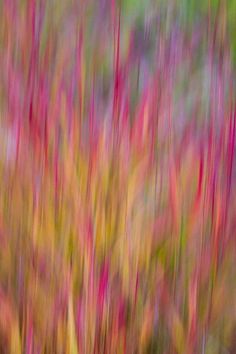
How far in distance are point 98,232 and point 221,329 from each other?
21 cm

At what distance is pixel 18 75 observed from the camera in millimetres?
820

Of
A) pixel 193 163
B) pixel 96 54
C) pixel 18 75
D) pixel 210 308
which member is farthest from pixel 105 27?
pixel 210 308

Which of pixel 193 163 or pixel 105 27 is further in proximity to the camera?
pixel 105 27

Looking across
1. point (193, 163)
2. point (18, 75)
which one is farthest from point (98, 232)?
point (18, 75)

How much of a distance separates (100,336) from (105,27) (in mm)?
441

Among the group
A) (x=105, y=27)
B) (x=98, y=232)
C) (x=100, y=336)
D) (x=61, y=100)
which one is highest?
(x=105, y=27)

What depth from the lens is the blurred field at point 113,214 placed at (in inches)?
28.6

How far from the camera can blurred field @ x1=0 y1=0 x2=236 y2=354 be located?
0.73 meters

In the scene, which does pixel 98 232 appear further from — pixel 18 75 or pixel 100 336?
pixel 18 75

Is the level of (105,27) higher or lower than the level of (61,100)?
higher

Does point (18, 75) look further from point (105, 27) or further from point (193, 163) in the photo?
point (193, 163)

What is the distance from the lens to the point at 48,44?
32.8 inches

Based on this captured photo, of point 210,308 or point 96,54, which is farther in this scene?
point 96,54

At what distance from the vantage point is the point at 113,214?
741 millimetres
